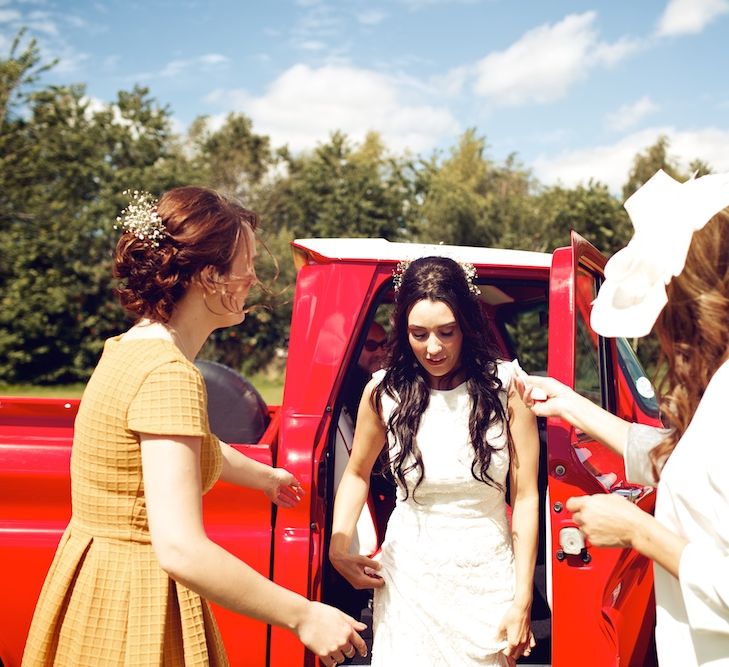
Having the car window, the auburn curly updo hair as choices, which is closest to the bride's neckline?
the auburn curly updo hair

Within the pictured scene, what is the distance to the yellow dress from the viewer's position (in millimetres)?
1517

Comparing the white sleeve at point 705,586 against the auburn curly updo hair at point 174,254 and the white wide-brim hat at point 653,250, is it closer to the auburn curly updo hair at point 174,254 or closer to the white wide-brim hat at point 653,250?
the white wide-brim hat at point 653,250

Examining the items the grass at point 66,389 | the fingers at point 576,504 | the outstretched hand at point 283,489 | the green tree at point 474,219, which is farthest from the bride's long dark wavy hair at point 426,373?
the green tree at point 474,219

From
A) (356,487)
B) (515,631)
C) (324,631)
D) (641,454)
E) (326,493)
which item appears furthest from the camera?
(326,493)

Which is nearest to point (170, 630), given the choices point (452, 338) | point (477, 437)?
Answer: point (477, 437)

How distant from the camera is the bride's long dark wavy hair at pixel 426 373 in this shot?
2.40 meters

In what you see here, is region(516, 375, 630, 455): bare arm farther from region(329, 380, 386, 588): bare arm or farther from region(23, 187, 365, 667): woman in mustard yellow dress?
region(23, 187, 365, 667): woman in mustard yellow dress

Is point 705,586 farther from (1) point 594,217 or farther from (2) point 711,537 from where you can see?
(1) point 594,217

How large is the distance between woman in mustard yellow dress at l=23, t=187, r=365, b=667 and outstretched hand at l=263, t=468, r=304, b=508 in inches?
22.2

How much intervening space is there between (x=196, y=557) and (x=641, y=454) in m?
1.12

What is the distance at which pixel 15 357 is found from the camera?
1973cm

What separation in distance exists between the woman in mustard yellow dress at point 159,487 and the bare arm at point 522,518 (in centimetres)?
89

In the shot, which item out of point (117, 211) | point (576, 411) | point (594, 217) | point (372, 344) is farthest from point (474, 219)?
point (576, 411)

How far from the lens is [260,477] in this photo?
7.04 feet
